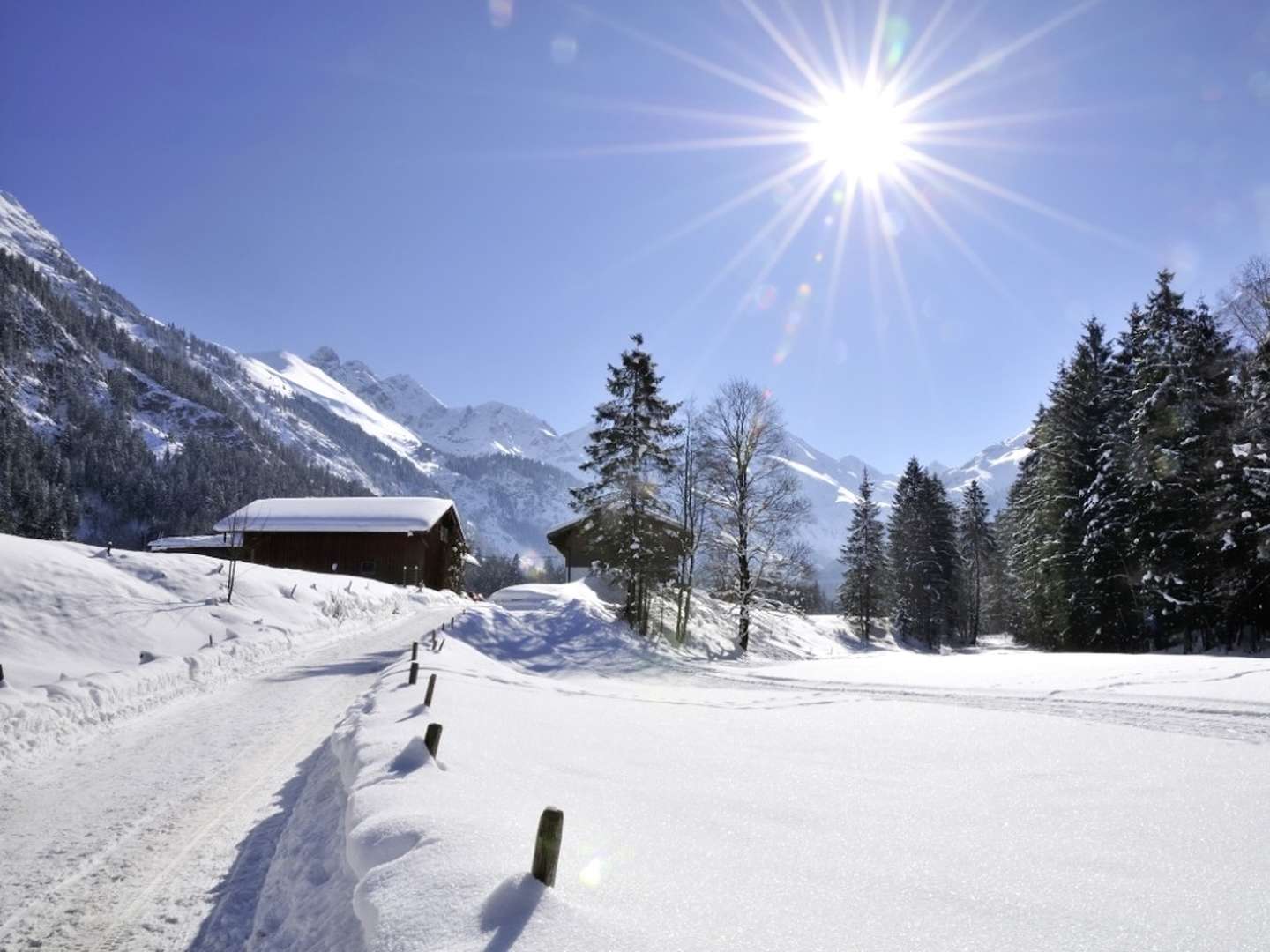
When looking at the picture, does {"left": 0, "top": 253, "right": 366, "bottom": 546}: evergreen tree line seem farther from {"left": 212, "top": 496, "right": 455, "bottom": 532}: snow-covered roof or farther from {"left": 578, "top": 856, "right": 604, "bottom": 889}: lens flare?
{"left": 578, "top": 856, "right": 604, "bottom": 889}: lens flare

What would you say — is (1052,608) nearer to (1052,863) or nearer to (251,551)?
(1052,863)

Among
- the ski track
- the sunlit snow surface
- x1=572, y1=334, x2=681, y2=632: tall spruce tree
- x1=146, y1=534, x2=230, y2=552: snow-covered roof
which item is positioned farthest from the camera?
x1=146, y1=534, x2=230, y2=552: snow-covered roof

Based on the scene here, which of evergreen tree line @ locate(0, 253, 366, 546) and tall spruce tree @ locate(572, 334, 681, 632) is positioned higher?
evergreen tree line @ locate(0, 253, 366, 546)

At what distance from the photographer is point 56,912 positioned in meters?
5.08

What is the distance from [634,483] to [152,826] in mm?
21748

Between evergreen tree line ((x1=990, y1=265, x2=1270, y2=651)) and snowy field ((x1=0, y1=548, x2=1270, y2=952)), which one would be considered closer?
snowy field ((x1=0, y1=548, x2=1270, y2=952))

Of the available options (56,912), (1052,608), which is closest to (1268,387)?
(1052,608)

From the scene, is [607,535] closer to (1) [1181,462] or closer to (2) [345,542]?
(1) [1181,462]

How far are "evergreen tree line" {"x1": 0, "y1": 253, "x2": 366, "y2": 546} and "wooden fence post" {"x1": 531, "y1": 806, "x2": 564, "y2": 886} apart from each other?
330 ft

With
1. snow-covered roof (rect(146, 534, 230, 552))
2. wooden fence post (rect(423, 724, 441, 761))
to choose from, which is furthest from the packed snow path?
snow-covered roof (rect(146, 534, 230, 552))

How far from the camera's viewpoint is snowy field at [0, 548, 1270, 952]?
363cm

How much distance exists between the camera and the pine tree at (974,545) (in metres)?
55.3

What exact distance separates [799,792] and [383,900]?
13.9ft

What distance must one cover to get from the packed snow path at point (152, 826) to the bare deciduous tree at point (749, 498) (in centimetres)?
1844
